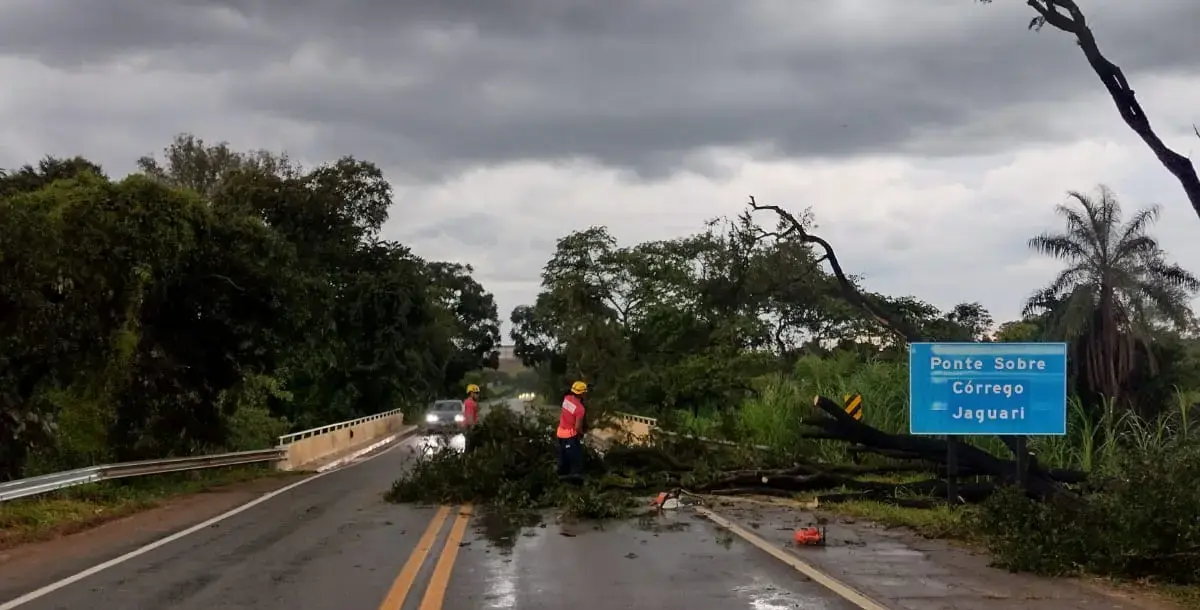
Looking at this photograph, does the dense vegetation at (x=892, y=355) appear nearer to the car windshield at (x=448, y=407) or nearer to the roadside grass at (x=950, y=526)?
the roadside grass at (x=950, y=526)

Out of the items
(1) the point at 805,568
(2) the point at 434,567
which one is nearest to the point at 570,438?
(2) the point at 434,567

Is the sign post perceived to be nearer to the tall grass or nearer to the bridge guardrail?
the tall grass

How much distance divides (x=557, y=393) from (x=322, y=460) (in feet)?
150

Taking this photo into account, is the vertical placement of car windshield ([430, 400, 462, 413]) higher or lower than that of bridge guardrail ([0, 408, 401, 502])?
higher

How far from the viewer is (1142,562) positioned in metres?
10.1

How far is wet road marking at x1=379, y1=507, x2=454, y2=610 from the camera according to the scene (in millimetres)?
9219

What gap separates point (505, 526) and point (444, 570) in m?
3.67

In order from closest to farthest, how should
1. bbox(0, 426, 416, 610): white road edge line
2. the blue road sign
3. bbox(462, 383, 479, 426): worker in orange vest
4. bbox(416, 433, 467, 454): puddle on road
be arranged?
bbox(0, 426, 416, 610): white road edge line < the blue road sign < bbox(416, 433, 467, 454): puddle on road < bbox(462, 383, 479, 426): worker in orange vest

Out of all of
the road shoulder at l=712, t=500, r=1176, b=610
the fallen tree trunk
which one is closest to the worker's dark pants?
the fallen tree trunk

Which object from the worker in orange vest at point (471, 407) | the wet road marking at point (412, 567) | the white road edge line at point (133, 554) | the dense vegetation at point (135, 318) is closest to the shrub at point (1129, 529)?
the wet road marking at point (412, 567)

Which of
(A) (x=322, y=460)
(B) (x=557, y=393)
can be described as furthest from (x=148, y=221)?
(B) (x=557, y=393)

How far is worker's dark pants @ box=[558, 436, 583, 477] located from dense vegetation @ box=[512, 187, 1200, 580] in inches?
128

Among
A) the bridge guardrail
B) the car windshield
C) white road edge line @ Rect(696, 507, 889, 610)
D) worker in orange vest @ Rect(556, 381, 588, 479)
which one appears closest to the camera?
white road edge line @ Rect(696, 507, 889, 610)

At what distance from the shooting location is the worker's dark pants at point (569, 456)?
17312mm
